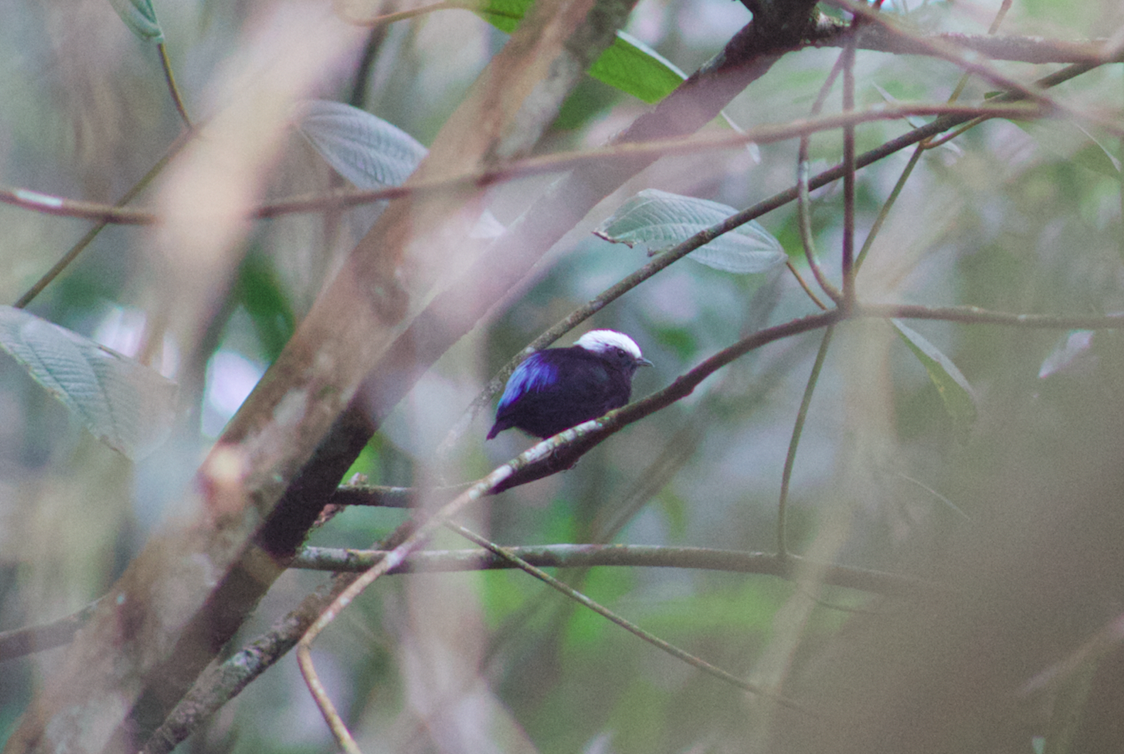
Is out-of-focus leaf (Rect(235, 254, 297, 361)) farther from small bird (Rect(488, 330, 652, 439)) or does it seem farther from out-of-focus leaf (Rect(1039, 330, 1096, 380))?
out-of-focus leaf (Rect(1039, 330, 1096, 380))

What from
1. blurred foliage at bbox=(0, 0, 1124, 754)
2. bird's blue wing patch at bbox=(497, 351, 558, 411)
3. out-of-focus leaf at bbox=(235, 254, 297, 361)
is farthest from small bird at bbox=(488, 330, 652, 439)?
out-of-focus leaf at bbox=(235, 254, 297, 361)

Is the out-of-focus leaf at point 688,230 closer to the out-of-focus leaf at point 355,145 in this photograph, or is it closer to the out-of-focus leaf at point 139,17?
the out-of-focus leaf at point 355,145

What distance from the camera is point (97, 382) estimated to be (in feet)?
1.53

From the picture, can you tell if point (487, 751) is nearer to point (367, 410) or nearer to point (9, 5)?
point (367, 410)

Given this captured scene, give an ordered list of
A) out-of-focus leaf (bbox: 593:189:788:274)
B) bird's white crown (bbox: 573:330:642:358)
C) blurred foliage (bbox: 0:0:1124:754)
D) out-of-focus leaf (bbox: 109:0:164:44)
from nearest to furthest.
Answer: out-of-focus leaf (bbox: 109:0:164:44), out-of-focus leaf (bbox: 593:189:788:274), blurred foliage (bbox: 0:0:1124:754), bird's white crown (bbox: 573:330:642:358)

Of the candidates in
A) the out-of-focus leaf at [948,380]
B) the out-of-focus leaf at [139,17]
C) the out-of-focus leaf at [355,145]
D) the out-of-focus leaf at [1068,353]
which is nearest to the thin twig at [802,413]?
the out-of-focus leaf at [948,380]

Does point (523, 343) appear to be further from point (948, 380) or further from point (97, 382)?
point (97, 382)

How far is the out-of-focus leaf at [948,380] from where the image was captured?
727 mm

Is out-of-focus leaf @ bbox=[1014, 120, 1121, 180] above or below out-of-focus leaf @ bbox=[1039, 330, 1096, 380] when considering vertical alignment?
above

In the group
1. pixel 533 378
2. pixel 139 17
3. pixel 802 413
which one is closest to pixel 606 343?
pixel 533 378

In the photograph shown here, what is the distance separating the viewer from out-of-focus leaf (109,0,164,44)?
0.58m

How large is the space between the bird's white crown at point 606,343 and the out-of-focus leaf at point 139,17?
1.04m

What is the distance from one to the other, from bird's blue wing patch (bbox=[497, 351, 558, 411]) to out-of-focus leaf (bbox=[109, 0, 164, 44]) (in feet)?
2.47

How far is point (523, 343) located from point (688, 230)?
48.5 inches
